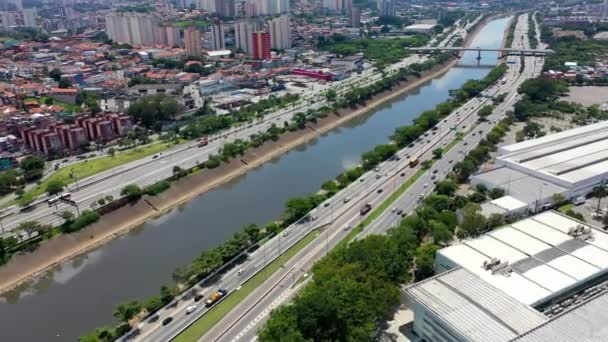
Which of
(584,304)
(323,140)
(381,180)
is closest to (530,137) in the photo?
(381,180)

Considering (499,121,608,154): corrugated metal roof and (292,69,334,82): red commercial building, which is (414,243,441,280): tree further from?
(292,69,334,82): red commercial building

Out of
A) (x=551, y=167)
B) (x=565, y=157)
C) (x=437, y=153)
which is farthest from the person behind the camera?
(x=437, y=153)

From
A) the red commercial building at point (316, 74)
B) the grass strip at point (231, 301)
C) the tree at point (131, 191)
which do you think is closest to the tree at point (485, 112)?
the red commercial building at point (316, 74)

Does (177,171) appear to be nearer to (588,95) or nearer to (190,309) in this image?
(190,309)

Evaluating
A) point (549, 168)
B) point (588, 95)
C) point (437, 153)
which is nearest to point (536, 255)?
point (549, 168)

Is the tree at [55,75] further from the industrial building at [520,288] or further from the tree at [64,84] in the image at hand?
the industrial building at [520,288]

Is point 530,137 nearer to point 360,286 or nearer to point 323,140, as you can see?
point 323,140

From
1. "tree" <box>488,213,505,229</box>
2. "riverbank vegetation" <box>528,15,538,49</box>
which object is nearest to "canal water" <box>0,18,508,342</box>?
"tree" <box>488,213,505,229</box>
